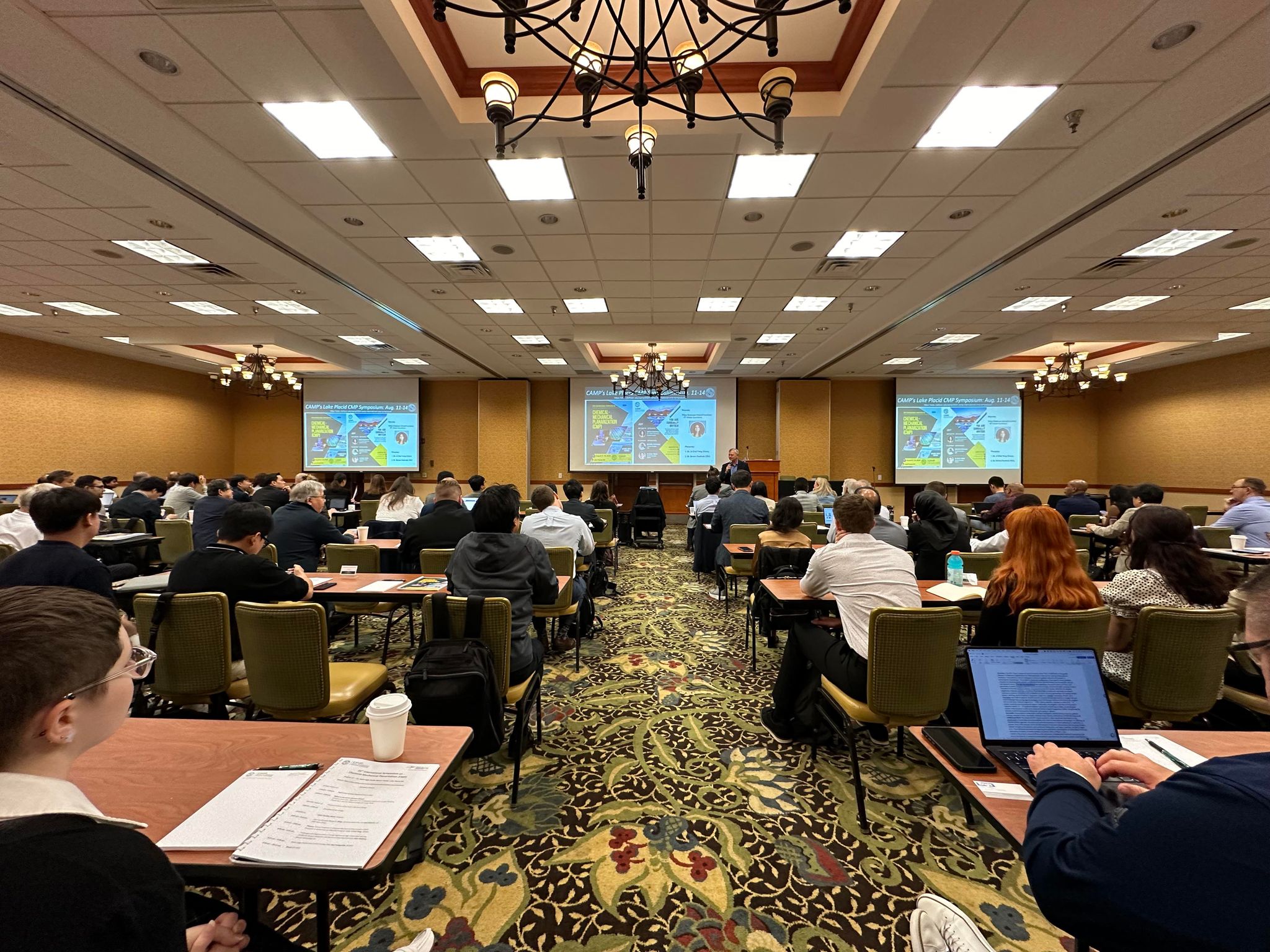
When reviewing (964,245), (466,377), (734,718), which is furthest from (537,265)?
(466,377)

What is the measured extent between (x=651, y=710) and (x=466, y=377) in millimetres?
11258

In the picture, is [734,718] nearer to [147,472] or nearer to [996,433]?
[996,433]

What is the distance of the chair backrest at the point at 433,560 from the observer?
12.6ft

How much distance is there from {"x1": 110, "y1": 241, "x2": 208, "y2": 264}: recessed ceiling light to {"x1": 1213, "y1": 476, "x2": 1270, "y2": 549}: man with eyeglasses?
11.7 meters

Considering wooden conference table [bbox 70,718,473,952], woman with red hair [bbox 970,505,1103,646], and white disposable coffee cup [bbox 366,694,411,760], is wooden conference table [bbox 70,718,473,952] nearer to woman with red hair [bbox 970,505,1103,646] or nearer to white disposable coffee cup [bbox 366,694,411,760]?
white disposable coffee cup [bbox 366,694,411,760]

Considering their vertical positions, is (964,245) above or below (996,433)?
above

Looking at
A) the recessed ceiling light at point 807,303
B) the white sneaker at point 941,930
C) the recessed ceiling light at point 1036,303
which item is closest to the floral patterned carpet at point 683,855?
the white sneaker at point 941,930

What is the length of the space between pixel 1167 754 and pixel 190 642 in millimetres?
3550

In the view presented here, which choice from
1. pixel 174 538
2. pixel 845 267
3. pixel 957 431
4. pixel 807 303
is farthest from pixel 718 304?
pixel 957 431

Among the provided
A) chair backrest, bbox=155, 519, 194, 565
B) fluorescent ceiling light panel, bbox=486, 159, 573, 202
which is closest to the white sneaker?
fluorescent ceiling light panel, bbox=486, 159, 573, 202

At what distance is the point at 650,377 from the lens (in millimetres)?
9266

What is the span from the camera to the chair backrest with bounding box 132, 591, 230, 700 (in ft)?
7.42

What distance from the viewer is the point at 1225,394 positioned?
385 inches

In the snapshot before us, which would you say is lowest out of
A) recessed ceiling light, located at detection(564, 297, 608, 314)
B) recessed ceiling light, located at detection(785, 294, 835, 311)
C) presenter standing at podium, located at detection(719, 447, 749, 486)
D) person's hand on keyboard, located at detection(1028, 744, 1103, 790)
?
person's hand on keyboard, located at detection(1028, 744, 1103, 790)
